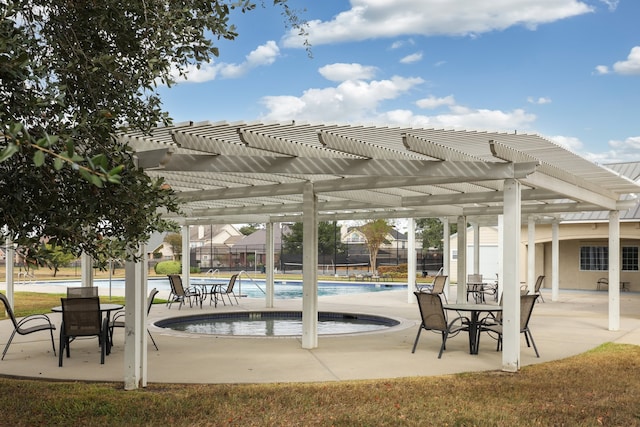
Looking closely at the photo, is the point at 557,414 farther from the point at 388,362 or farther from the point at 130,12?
the point at 130,12

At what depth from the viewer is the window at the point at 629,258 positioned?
25719 millimetres

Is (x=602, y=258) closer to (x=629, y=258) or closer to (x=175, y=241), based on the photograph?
(x=629, y=258)

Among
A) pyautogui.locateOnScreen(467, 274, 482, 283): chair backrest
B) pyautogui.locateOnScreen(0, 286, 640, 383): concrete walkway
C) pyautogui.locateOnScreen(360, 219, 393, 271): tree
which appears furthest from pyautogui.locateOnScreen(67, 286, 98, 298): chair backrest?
pyautogui.locateOnScreen(360, 219, 393, 271): tree

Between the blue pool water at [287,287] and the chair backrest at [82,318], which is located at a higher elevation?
the chair backrest at [82,318]

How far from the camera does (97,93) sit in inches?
163

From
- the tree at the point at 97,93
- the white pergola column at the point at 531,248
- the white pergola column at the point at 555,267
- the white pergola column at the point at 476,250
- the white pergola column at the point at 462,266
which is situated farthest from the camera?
the white pergola column at the point at 476,250

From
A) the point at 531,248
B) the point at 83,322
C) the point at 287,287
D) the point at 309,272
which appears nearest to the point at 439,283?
the point at 531,248

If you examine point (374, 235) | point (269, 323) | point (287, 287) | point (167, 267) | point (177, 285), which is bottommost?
point (287, 287)

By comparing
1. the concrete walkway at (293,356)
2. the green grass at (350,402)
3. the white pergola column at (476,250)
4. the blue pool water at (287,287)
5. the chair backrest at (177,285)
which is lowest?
the blue pool water at (287,287)

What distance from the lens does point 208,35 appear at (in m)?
4.45

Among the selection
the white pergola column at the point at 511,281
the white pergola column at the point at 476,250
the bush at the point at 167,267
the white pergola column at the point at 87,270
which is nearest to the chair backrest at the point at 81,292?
the white pergola column at the point at 87,270

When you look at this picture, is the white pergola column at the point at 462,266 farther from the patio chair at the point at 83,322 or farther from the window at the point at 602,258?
the window at the point at 602,258

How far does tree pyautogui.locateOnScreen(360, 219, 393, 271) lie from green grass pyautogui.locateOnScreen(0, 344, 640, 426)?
3126cm

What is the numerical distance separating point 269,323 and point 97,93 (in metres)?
11.8
